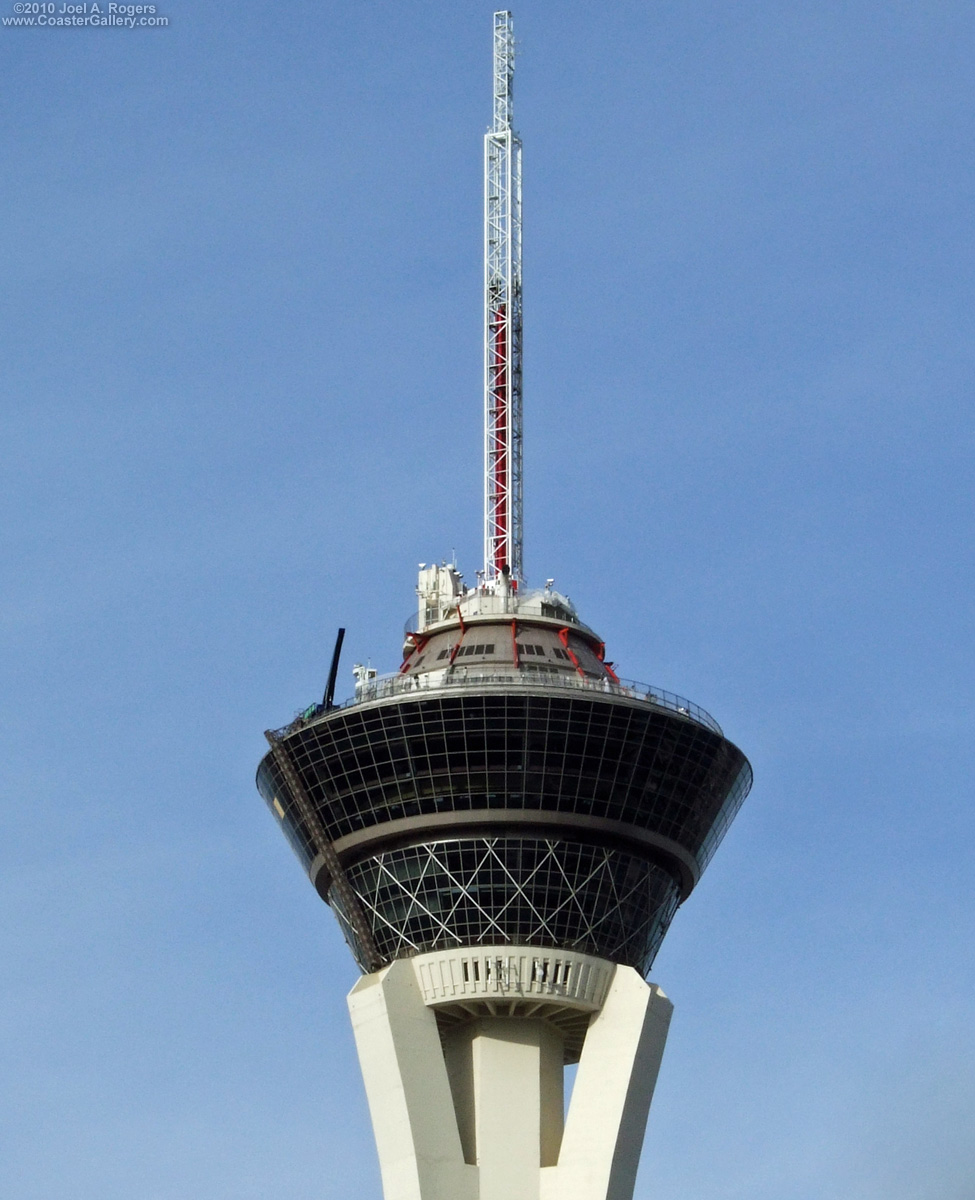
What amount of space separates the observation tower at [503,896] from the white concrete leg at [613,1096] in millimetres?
116

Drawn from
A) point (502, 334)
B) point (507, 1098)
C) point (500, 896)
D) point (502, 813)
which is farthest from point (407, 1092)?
point (502, 334)

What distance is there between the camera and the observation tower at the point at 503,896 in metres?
131

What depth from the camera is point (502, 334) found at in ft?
509

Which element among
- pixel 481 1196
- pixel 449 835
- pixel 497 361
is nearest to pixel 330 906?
pixel 449 835

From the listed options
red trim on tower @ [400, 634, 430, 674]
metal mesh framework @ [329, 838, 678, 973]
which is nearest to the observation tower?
metal mesh framework @ [329, 838, 678, 973]

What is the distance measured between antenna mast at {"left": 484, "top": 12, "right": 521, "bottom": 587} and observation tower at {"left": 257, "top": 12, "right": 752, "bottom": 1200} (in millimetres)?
13046

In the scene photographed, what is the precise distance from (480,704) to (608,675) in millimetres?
10145

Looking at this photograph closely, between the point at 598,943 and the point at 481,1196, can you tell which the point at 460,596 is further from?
the point at 481,1196

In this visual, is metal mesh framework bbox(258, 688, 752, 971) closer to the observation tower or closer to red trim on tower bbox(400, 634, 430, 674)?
the observation tower

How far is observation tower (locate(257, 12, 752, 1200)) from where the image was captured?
131 metres

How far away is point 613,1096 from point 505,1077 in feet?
19.7

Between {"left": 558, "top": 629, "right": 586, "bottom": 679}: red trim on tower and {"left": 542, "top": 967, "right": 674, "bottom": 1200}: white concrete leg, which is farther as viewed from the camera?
{"left": 558, "top": 629, "right": 586, "bottom": 679}: red trim on tower

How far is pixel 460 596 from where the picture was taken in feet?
482

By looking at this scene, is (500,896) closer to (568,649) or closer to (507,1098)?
(507,1098)
